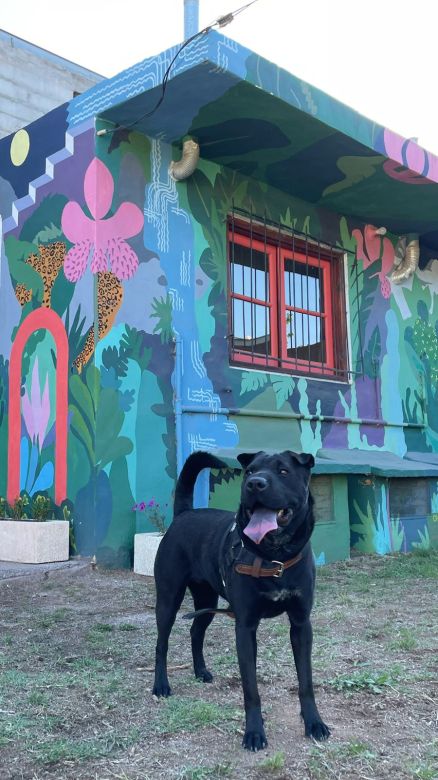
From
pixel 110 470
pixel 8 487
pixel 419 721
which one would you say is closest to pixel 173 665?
pixel 419 721

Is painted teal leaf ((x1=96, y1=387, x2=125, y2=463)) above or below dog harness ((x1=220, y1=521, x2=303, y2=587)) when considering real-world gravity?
above

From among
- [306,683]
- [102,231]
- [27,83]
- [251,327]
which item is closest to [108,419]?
[102,231]

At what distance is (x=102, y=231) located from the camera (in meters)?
7.06

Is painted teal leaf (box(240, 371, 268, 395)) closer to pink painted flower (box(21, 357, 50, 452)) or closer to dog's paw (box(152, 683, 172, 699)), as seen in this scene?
pink painted flower (box(21, 357, 50, 452))

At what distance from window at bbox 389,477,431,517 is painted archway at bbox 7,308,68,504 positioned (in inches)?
151

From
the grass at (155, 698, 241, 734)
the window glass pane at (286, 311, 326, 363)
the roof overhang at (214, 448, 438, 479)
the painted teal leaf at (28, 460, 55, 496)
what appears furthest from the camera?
the window glass pane at (286, 311, 326, 363)

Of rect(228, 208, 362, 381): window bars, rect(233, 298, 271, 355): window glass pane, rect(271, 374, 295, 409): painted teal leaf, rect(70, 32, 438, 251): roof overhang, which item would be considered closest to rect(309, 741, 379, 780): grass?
rect(70, 32, 438, 251): roof overhang

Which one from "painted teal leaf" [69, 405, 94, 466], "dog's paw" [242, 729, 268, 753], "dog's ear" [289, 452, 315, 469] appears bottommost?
"dog's paw" [242, 729, 268, 753]

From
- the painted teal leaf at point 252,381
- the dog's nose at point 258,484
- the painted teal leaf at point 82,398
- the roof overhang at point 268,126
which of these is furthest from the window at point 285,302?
the dog's nose at point 258,484

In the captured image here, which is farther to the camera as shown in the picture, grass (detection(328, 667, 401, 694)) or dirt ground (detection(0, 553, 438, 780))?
grass (detection(328, 667, 401, 694))

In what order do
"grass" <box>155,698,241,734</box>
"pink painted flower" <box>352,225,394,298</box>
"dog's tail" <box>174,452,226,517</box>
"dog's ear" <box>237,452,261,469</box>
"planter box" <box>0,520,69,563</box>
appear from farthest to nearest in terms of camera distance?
"pink painted flower" <box>352,225,394,298</box> → "planter box" <box>0,520,69,563</box> → "dog's tail" <box>174,452,226,517</box> → "dog's ear" <box>237,452,261,469</box> → "grass" <box>155,698,241,734</box>

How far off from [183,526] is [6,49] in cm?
1046

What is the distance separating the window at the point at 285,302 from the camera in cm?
828

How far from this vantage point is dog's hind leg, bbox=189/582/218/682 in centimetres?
363
